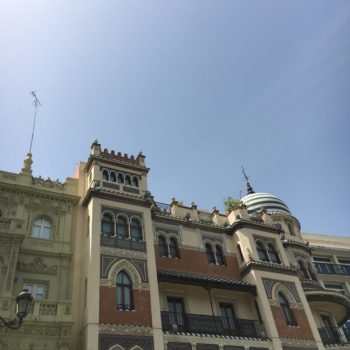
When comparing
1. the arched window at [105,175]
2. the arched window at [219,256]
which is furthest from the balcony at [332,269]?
the arched window at [105,175]

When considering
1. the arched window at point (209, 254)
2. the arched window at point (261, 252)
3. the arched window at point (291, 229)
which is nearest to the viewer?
the arched window at point (209, 254)

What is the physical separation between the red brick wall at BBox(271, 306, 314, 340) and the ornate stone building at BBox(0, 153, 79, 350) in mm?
11364

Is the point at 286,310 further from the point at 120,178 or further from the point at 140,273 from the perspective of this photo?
the point at 120,178

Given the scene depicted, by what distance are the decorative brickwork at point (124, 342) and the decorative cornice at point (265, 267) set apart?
321 inches

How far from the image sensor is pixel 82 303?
60.7 feet

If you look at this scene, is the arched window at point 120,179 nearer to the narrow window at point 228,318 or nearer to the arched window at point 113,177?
the arched window at point 113,177

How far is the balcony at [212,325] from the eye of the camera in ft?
64.0

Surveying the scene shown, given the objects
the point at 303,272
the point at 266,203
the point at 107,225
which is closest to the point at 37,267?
the point at 107,225

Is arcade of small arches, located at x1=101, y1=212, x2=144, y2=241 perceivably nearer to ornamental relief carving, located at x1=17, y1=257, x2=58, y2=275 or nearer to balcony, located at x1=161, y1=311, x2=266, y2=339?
ornamental relief carving, located at x1=17, y1=257, x2=58, y2=275

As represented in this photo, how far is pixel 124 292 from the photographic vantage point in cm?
1880

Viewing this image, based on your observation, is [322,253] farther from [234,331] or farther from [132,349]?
[132,349]

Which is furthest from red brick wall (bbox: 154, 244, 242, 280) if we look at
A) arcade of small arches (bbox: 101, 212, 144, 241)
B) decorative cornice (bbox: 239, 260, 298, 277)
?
arcade of small arches (bbox: 101, 212, 144, 241)

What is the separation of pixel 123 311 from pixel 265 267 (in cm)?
969

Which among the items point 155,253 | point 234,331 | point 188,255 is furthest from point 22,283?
point 234,331
